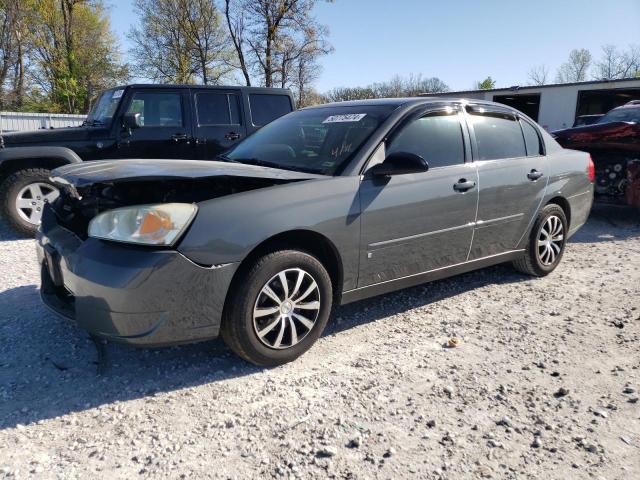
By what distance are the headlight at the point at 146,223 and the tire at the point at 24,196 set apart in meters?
3.92

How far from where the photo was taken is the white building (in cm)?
2431

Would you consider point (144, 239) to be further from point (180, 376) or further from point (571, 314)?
point (571, 314)

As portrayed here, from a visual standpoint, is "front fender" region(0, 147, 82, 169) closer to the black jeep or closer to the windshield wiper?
the black jeep

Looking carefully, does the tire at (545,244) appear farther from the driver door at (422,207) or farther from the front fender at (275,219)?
the front fender at (275,219)

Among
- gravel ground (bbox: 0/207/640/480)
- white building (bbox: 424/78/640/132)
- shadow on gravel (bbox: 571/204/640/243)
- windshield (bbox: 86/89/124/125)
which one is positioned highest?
white building (bbox: 424/78/640/132)

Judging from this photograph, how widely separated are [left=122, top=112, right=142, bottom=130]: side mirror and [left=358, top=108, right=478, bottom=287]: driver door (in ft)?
13.7

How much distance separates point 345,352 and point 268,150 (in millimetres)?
1672

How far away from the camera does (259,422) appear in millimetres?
2381

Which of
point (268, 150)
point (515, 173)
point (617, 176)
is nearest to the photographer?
point (268, 150)

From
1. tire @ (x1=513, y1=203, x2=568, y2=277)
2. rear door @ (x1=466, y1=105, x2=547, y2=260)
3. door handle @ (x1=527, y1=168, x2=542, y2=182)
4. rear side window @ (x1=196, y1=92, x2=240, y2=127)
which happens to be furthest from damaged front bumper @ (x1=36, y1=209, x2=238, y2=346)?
rear side window @ (x1=196, y1=92, x2=240, y2=127)

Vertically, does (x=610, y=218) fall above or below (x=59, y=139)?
below

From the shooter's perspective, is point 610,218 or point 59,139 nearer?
point 59,139

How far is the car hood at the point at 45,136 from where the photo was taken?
6031 millimetres

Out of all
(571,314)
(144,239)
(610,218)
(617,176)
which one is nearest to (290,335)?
(144,239)
